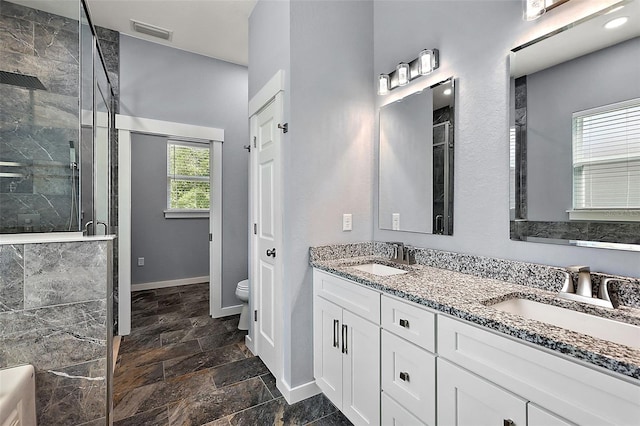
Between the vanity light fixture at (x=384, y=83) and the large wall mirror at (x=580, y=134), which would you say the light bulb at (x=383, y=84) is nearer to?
the vanity light fixture at (x=384, y=83)

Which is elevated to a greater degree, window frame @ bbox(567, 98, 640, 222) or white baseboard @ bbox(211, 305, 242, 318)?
window frame @ bbox(567, 98, 640, 222)

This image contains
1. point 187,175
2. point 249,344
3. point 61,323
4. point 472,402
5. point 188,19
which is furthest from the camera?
point 187,175

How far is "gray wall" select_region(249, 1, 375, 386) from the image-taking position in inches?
76.1

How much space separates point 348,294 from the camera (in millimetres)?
1650

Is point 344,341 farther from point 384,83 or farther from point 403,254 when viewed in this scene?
point 384,83

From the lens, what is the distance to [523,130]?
1.39 meters

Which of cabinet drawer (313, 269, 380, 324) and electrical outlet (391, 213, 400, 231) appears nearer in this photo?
cabinet drawer (313, 269, 380, 324)

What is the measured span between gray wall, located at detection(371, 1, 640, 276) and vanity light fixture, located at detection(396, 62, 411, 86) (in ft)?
0.40

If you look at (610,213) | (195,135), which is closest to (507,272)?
(610,213)

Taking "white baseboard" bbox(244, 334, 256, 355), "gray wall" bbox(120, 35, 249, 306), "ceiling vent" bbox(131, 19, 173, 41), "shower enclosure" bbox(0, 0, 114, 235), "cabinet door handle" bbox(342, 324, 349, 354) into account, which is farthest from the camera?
"gray wall" bbox(120, 35, 249, 306)

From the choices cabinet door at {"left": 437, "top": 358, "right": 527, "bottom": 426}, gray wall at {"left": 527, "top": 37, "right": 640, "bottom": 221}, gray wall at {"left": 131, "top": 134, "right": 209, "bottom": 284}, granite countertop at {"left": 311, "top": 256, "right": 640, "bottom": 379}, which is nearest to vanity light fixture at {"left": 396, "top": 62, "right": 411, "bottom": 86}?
gray wall at {"left": 527, "top": 37, "right": 640, "bottom": 221}

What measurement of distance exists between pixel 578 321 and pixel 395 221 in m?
1.14

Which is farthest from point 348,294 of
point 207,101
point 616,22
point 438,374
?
point 207,101

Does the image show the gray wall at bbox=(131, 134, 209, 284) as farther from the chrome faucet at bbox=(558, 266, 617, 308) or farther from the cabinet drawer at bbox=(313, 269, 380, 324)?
the chrome faucet at bbox=(558, 266, 617, 308)
